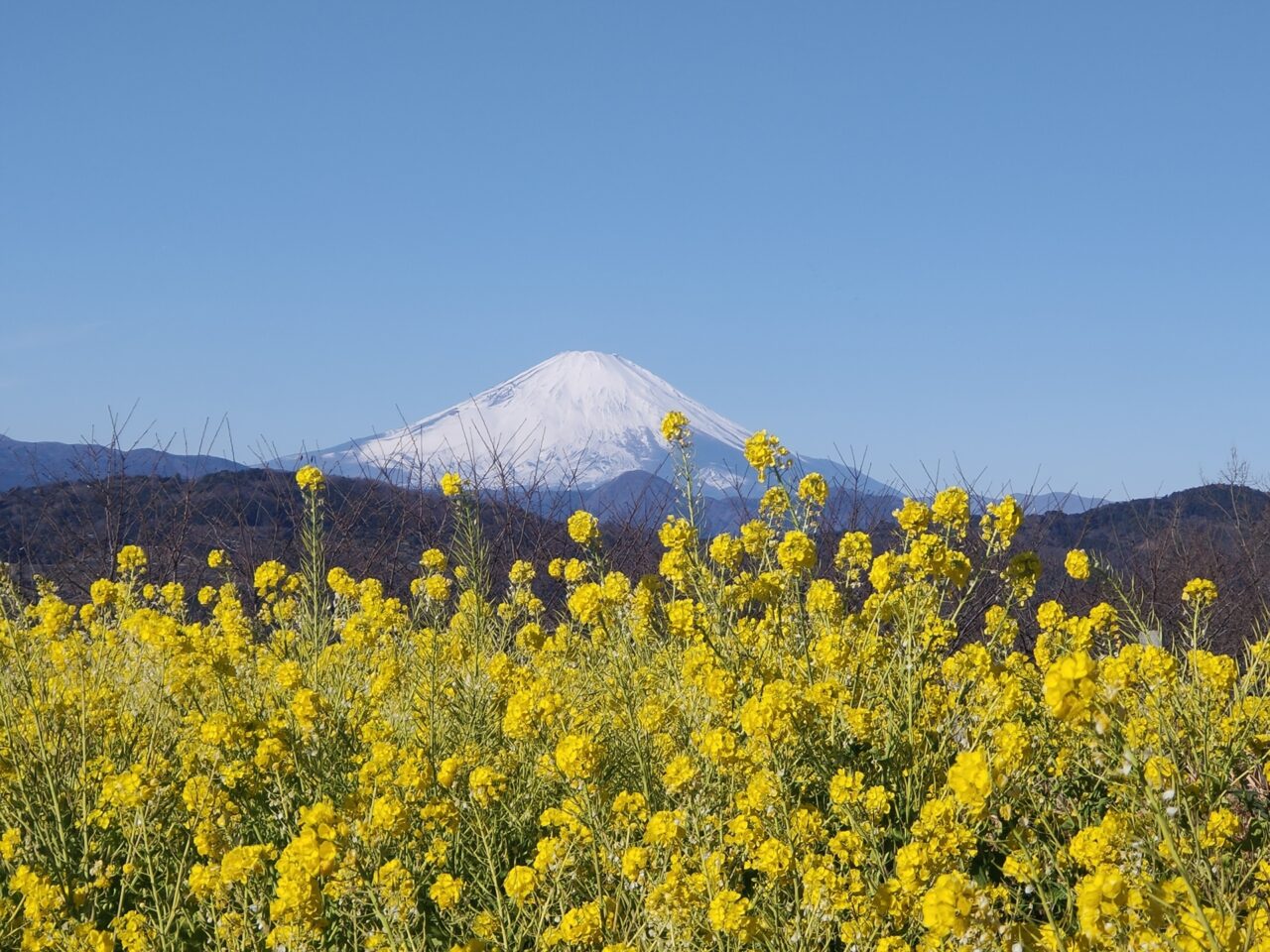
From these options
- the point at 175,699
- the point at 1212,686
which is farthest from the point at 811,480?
the point at 175,699

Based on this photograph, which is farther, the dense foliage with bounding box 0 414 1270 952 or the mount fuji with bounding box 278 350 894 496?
the mount fuji with bounding box 278 350 894 496

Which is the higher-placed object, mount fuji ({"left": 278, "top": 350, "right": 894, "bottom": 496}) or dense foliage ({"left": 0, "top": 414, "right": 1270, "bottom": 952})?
mount fuji ({"left": 278, "top": 350, "right": 894, "bottom": 496})

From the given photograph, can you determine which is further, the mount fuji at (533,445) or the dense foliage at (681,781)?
the mount fuji at (533,445)

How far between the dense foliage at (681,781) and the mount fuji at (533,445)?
3.38 feet

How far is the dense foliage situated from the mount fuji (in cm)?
103

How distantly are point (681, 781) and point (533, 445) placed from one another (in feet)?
29.1

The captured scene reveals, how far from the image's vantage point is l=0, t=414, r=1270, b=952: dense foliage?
2.66 m

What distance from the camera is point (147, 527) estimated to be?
1330cm

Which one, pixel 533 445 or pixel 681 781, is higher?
pixel 533 445

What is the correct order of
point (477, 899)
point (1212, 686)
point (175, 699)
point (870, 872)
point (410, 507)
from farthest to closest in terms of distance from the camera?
point (410, 507), point (175, 699), point (1212, 686), point (477, 899), point (870, 872)

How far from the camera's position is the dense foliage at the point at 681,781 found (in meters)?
2.66

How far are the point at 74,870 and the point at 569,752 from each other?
6.26 ft

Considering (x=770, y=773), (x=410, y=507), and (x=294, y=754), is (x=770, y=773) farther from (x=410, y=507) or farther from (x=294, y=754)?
(x=410, y=507)

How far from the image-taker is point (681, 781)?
10.6 feet
